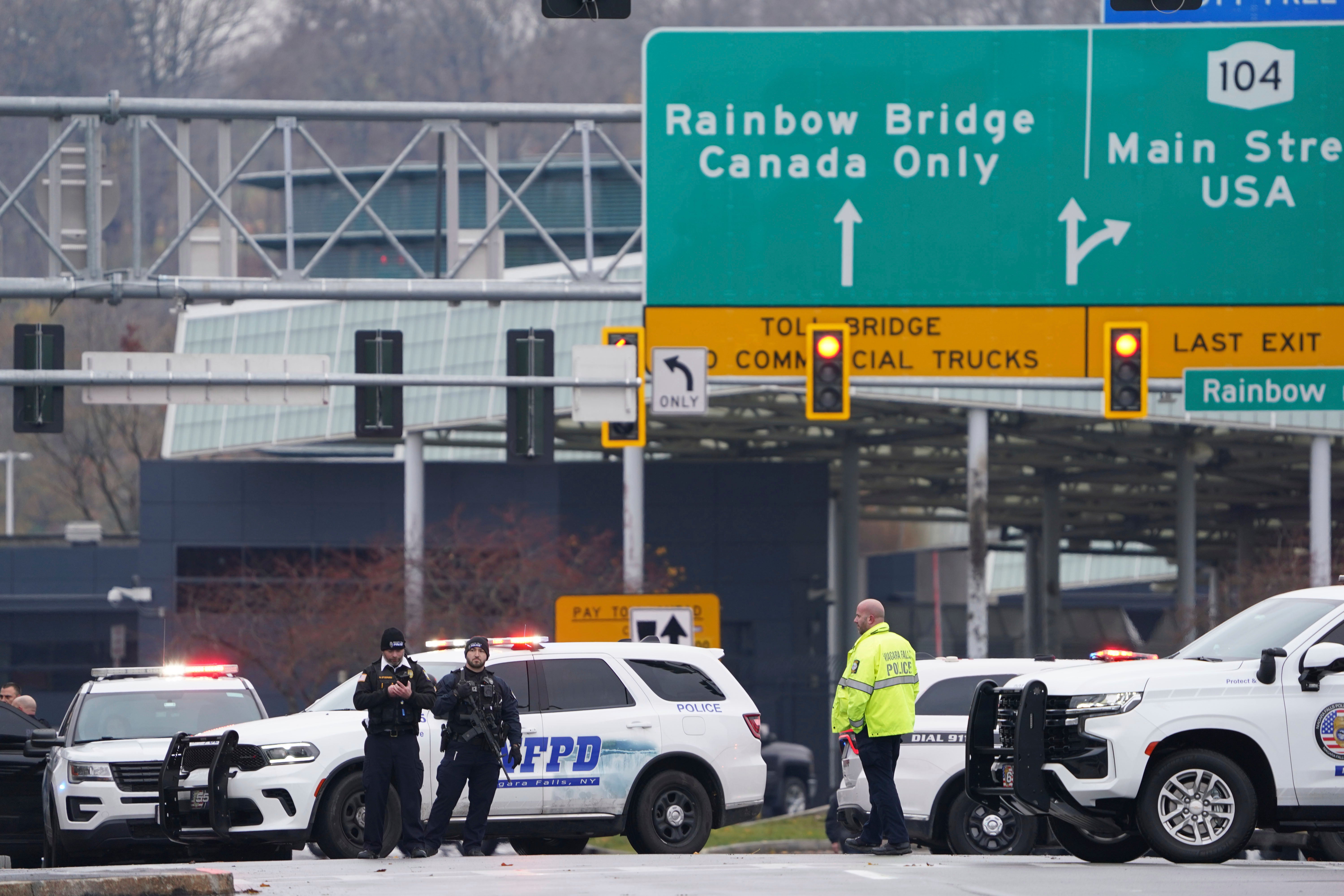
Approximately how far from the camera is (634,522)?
43.5m

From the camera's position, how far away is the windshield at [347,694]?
16047mm

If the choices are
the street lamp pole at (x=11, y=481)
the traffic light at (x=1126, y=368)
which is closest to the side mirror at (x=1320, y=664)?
the traffic light at (x=1126, y=368)

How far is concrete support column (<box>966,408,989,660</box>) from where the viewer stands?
1726 inches

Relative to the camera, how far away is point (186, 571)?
2035 inches

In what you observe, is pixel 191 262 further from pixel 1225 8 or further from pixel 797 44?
pixel 1225 8

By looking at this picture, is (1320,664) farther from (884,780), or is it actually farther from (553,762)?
(553,762)

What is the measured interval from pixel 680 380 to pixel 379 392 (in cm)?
375

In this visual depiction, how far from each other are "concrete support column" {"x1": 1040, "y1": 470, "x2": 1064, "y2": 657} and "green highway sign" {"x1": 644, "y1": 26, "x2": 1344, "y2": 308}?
1566 inches

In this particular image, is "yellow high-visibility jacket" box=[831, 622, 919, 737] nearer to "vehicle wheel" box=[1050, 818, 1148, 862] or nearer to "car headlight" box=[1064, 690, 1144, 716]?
"vehicle wheel" box=[1050, 818, 1148, 862]

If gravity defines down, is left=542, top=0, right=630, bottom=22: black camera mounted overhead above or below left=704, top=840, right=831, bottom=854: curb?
above

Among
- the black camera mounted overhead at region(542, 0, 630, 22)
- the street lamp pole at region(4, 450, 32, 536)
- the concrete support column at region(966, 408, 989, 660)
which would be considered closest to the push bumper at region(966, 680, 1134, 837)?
the black camera mounted overhead at region(542, 0, 630, 22)

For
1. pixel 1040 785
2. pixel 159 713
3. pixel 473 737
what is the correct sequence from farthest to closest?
1. pixel 159 713
2. pixel 473 737
3. pixel 1040 785

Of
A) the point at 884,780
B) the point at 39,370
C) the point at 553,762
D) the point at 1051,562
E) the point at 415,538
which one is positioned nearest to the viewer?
the point at 884,780

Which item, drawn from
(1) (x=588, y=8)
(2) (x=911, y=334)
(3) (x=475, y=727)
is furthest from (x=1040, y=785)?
(2) (x=911, y=334)
